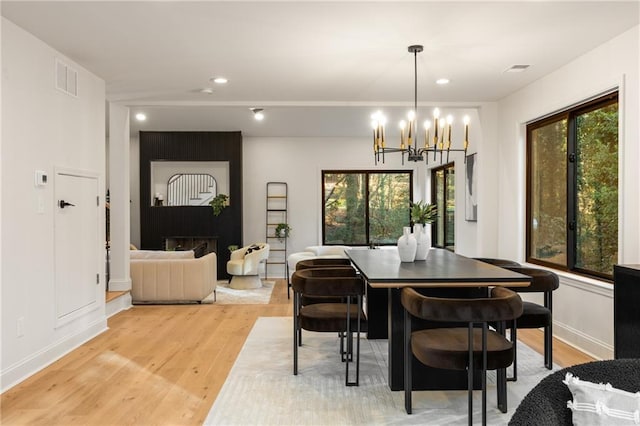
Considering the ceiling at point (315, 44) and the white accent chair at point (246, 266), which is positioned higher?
the ceiling at point (315, 44)

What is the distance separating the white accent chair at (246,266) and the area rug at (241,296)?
150 mm

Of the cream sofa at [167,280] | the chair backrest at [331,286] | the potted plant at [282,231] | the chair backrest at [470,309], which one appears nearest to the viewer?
the chair backrest at [470,309]

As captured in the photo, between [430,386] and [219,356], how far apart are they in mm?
1810

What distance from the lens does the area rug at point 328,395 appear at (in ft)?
9.34

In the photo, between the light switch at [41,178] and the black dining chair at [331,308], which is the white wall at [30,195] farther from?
the black dining chair at [331,308]

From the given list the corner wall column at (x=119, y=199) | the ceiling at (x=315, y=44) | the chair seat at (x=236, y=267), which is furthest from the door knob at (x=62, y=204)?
the chair seat at (x=236, y=267)

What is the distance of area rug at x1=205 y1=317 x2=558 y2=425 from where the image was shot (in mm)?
2846

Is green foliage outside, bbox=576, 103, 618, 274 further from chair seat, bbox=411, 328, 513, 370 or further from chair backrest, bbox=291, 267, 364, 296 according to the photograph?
chair backrest, bbox=291, 267, 364, 296

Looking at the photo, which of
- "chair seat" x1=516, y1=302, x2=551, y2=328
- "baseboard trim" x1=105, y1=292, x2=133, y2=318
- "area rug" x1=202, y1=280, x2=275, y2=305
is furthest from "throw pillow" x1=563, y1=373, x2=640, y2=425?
"area rug" x1=202, y1=280, x2=275, y2=305

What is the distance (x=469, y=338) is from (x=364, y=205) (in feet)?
24.5

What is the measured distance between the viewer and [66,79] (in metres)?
4.24

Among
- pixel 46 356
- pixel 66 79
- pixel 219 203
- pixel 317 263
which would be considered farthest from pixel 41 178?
pixel 219 203

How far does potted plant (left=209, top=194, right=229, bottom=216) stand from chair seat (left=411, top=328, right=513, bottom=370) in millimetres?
6615

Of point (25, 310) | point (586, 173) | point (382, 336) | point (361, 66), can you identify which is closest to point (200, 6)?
point (361, 66)
